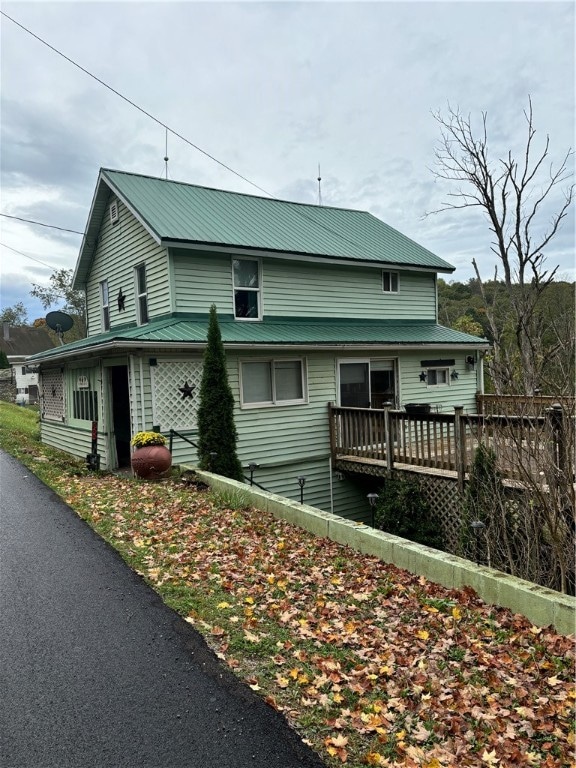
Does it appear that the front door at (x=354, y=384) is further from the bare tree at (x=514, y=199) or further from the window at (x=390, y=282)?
the bare tree at (x=514, y=199)

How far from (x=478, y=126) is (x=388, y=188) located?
276 inches

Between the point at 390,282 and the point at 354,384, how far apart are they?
13.3ft

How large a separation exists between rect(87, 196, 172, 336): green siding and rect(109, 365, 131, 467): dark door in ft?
4.82

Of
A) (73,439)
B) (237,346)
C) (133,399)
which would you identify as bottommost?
(73,439)

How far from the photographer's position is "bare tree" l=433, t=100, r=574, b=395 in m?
15.4

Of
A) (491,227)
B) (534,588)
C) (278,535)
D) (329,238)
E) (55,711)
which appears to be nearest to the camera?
(55,711)

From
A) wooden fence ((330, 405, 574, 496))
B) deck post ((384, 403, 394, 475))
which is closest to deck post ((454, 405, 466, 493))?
wooden fence ((330, 405, 574, 496))

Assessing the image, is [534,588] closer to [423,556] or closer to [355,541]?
[423,556]

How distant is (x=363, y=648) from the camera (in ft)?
12.7

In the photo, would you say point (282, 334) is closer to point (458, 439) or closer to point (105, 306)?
point (458, 439)

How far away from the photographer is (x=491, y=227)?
16.5 metres

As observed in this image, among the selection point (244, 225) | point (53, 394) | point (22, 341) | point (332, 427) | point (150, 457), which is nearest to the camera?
point (150, 457)

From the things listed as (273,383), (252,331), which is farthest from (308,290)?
(273,383)

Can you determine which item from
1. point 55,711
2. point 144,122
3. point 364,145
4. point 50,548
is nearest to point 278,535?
point 50,548
